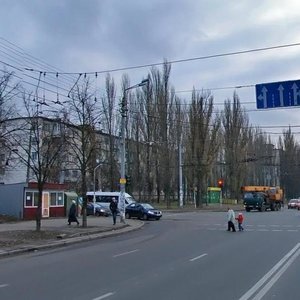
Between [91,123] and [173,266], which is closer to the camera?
[173,266]

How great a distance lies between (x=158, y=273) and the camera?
12031 mm

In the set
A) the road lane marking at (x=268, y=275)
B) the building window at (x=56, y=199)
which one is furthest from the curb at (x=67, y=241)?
the building window at (x=56, y=199)

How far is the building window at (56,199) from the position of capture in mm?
42569

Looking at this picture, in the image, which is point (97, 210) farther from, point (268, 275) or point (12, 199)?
point (268, 275)

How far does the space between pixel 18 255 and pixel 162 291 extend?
993 cm

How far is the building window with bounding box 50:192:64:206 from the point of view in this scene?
4257 cm

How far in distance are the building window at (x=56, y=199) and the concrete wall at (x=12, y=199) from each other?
376 centimetres

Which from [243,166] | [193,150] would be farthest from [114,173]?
[243,166]

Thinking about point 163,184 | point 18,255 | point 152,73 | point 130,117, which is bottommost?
point 18,255

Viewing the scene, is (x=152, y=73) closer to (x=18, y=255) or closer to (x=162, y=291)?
(x=18, y=255)

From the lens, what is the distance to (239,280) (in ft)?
35.5

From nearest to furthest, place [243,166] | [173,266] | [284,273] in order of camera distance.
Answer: [284,273] → [173,266] → [243,166]

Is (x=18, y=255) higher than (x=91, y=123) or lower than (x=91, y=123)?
lower

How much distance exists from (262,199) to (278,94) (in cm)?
4130
